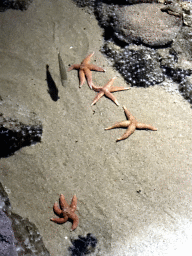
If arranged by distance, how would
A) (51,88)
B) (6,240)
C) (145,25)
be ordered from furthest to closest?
1. (145,25)
2. (51,88)
3. (6,240)

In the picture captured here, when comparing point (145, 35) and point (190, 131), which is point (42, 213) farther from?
point (145, 35)

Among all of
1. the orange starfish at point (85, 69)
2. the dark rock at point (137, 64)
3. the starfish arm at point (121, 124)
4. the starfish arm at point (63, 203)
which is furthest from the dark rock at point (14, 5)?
the starfish arm at point (63, 203)

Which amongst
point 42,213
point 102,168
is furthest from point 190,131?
point 42,213

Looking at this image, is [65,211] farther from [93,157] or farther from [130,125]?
[130,125]

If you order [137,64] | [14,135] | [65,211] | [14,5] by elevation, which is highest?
[14,5]

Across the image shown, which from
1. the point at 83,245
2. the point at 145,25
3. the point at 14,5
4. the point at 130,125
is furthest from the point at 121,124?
the point at 14,5
